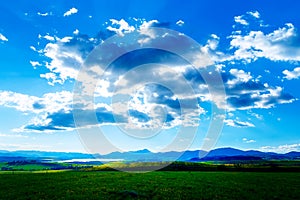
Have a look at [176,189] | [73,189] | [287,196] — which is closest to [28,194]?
[73,189]

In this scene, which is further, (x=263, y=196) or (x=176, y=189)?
(x=176, y=189)

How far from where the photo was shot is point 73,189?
38688mm

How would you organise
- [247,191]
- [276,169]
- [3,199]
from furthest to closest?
1. [276,169]
2. [247,191]
3. [3,199]

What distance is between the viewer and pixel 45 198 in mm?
32344

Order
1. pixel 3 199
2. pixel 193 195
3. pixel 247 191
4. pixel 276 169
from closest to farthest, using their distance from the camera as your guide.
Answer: pixel 3 199
pixel 193 195
pixel 247 191
pixel 276 169

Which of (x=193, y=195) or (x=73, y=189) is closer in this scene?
(x=193, y=195)

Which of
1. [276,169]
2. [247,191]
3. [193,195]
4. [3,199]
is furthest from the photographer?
[276,169]

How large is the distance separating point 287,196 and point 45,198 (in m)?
30.8

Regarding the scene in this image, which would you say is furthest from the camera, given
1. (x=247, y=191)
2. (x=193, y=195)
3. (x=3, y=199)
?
(x=247, y=191)

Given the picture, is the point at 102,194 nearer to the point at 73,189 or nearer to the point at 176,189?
the point at 73,189

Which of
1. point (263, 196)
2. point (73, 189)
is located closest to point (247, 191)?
point (263, 196)

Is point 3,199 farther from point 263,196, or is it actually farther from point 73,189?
point 263,196

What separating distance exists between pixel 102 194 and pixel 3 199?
11.7 m

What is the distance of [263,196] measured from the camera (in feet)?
114
